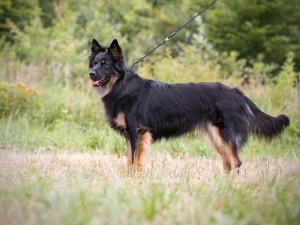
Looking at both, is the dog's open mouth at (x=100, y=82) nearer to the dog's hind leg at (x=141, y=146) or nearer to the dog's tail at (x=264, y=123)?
the dog's hind leg at (x=141, y=146)

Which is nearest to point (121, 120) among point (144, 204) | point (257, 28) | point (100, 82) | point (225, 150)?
point (100, 82)

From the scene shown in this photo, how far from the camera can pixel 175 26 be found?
17.9 metres

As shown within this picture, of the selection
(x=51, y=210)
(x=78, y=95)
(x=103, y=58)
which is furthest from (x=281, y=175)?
(x=78, y=95)

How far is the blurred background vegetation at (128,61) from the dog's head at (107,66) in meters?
1.69

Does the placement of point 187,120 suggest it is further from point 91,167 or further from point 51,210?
point 51,210

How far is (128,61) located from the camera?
1129 cm

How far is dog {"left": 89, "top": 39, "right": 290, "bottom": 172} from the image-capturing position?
5.28 metres

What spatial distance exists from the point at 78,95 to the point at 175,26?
10.2m

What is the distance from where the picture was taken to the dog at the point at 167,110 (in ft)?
17.3

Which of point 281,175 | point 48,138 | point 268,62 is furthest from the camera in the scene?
point 268,62

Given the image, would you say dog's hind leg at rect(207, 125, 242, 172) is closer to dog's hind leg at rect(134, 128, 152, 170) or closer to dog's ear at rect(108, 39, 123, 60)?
dog's hind leg at rect(134, 128, 152, 170)

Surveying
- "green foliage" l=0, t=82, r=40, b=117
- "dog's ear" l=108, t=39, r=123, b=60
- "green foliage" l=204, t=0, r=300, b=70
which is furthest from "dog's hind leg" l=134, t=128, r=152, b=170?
"green foliage" l=204, t=0, r=300, b=70

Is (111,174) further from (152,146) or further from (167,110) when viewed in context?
(152,146)

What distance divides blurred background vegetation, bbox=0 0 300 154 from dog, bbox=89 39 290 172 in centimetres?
154
